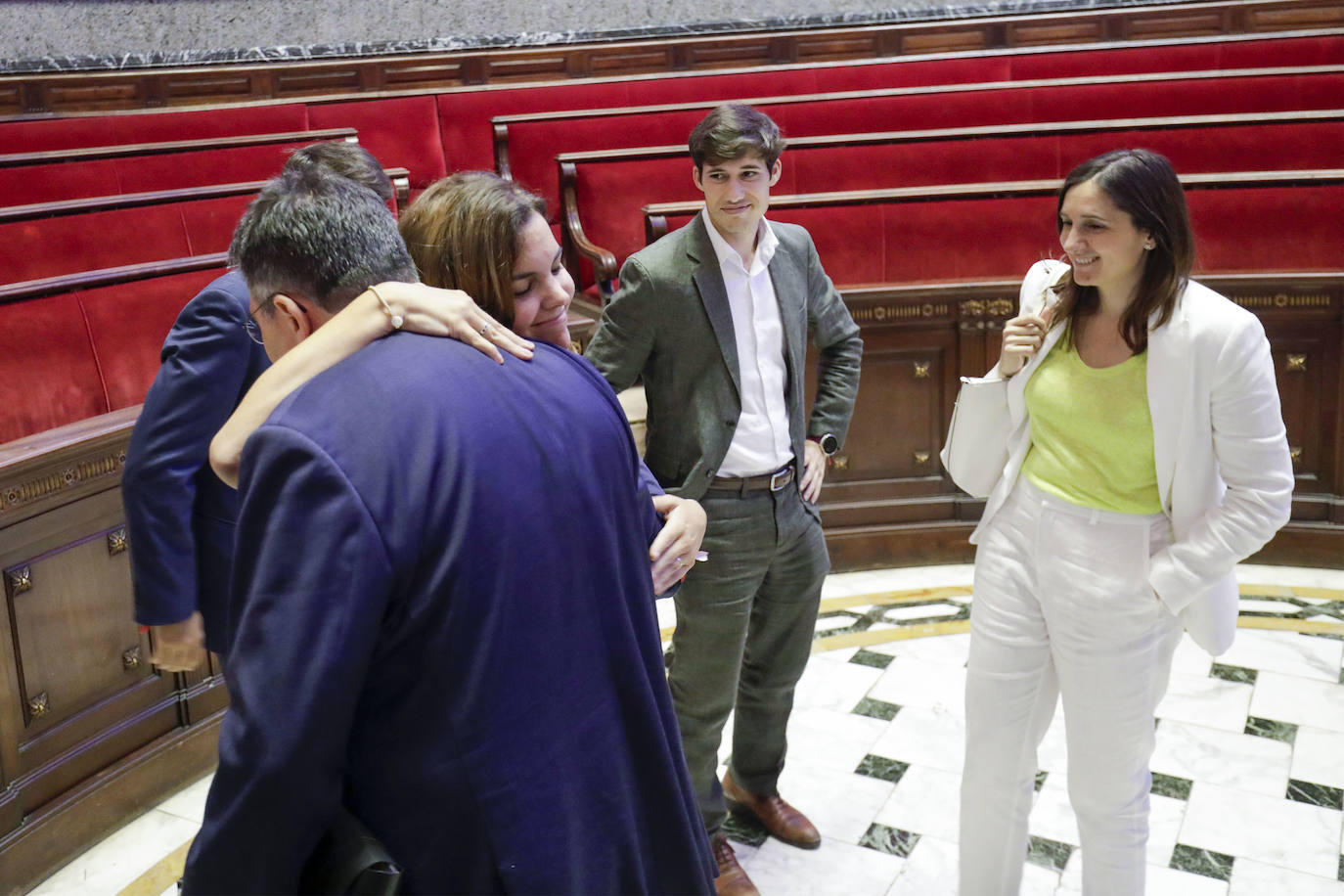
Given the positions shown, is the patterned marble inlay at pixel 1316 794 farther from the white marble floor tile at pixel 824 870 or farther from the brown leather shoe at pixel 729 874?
the brown leather shoe at pixel 729 874

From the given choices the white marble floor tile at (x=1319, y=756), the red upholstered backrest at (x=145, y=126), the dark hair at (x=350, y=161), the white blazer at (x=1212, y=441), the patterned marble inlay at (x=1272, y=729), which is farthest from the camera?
the red upholstered backrest at (x=145, y=126)

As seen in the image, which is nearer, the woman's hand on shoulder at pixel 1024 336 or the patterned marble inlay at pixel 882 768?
the woman's hand on shoulder at pixel 1024 336

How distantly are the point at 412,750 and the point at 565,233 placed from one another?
2.39 meters

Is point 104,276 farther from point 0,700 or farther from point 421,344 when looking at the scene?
point 421,344

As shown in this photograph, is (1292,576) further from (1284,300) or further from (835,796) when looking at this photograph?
(835,796)

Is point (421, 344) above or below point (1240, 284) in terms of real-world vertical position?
above

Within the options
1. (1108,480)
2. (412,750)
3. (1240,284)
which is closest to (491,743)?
(412,750)

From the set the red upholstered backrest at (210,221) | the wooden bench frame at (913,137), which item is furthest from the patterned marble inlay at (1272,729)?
the red upholstered backrest at (210,221)

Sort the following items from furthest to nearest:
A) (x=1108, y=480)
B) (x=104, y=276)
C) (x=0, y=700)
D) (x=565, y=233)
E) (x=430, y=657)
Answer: (x=565, y=233)
(x=104, y=276)
(x=0, y=700)
(x=1108, y=480)
(x=430, y=657)

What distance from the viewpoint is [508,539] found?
61 centimetres

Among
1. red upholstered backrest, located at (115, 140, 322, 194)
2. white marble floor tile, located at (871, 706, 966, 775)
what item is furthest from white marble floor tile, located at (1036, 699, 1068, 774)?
red upholstered backrest, located at (115, 140, 322, 194)

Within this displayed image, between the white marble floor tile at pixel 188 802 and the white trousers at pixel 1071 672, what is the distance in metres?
1.14

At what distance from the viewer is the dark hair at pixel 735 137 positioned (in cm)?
144

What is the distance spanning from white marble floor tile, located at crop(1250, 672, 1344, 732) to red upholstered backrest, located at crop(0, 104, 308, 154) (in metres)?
2.92
